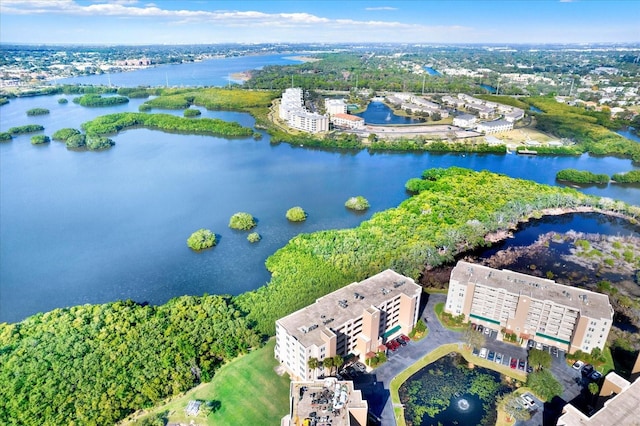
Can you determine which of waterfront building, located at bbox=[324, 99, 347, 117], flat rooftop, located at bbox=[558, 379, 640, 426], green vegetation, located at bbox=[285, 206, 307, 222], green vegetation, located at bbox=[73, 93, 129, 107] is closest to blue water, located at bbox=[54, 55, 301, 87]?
green vegetation, located at bbox=[73, 93, 129, 107]

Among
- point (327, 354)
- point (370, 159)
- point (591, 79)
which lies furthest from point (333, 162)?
point (591, 79)

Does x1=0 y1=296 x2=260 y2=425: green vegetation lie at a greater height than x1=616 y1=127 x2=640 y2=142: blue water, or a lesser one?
lesser

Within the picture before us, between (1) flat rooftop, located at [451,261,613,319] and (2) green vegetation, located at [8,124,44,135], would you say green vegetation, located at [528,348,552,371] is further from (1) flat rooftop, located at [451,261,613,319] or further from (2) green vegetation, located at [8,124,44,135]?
(2) green vegetation, located at [8,124,44,135]

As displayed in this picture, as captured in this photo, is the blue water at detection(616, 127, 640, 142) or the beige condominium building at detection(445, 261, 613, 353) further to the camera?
the blue water at detection(616, 127, 640, 142)

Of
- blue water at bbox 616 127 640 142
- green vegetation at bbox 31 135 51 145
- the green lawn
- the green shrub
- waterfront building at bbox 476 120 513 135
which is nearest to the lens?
the green lawn

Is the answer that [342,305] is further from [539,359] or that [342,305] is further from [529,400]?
[539,359]

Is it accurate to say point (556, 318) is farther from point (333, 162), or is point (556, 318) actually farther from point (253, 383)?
point (333, 162)

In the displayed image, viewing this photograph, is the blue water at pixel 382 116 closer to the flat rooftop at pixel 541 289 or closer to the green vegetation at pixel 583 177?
the green vegetation at pixel 583 177
